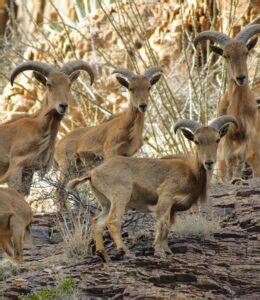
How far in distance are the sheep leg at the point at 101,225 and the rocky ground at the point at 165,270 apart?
134mm

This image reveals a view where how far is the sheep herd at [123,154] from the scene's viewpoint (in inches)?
499

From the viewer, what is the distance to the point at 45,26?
34312 millimetres

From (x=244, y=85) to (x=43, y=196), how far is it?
13.0 ft

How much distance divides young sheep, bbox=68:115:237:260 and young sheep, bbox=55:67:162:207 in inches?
109

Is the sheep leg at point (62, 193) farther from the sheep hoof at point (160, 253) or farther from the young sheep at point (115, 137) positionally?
the sheep hoof at point (160, 253)

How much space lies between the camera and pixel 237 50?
54.8 feet

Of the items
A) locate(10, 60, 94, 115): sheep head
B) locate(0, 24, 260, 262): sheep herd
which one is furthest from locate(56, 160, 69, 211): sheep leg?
locate(10, 60, 94, 115): sheep head

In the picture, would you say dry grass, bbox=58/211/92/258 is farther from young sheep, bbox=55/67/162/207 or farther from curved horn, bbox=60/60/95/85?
curved horn, bbox=60/60/95/85

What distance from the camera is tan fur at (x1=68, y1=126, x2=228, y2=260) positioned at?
12430mm

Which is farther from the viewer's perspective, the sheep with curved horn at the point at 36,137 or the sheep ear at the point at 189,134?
the sheep with curved horn at the point at 36,137

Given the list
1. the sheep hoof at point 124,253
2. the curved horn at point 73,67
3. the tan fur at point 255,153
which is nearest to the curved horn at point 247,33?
the tan fur at point 255,153

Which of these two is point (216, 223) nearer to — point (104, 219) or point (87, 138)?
point (104, 219)

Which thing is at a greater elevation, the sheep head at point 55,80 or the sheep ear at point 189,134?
the sheep head at point 55,80

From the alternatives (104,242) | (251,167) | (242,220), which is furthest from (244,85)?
(104,242)
